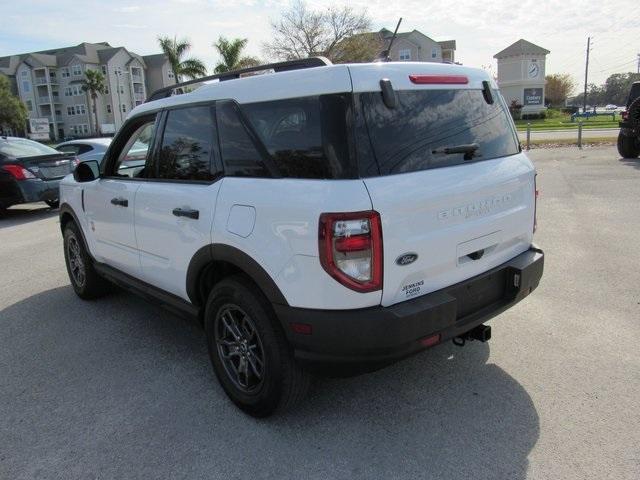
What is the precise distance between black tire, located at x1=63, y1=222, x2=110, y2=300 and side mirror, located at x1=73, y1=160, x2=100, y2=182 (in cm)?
65

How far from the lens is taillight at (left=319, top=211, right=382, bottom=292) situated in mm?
2404

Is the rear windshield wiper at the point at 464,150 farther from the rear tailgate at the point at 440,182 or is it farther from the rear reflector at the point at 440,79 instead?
the rear reflector at the point at 440,79

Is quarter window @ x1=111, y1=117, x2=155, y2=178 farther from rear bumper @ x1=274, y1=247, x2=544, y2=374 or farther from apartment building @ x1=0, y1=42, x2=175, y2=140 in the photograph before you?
apartment building @ x1=0, y1=42, x2=175, y2=140

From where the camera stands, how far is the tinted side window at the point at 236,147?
2.88 meters

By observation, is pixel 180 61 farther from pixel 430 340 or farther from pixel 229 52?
pixel 430 340

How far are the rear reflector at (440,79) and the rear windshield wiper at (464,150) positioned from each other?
365 millimetres

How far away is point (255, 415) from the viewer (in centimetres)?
305

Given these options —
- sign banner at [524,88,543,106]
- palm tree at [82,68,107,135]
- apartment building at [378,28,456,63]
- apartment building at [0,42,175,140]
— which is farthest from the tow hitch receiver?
apartment building at [0,42,175,140]

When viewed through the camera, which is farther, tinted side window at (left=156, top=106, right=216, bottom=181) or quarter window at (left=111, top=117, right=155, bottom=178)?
quarter window at (left=111, top=117, right=155, bottom=178)

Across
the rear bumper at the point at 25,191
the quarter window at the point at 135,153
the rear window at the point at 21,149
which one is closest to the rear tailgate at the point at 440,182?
the quarter window at the point at 135,153

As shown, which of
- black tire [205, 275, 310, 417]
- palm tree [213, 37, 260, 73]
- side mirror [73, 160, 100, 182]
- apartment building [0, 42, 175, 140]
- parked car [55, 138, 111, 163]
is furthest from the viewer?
apartment building [0, 42, 175, 140]

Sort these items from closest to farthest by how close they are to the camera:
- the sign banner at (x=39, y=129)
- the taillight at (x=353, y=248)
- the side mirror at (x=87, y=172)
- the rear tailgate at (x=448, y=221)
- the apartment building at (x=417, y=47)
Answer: the taillight at (x=353, y=248), the rear tailgate at (x=448, y=221), the side mirror at (x=87, y=172), the sign banner at (x=39, y=129), the apartment building at (x=417, y=47)

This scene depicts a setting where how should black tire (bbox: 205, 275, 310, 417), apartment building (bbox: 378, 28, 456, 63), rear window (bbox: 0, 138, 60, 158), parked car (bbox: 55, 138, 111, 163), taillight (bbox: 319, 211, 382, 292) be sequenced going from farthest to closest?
apartment building (bbox: 378, 28, 456, 63) → parked car (bbox: 55, 138, 111, 163) → rear window (bbox: 0, 138, 60, 158) → black tire (bbox: 205, 275, 310, 417) → taillight (bbox: 319, 211, 382, 292)

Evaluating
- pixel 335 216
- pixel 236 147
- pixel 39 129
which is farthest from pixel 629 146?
pixel 39 129
